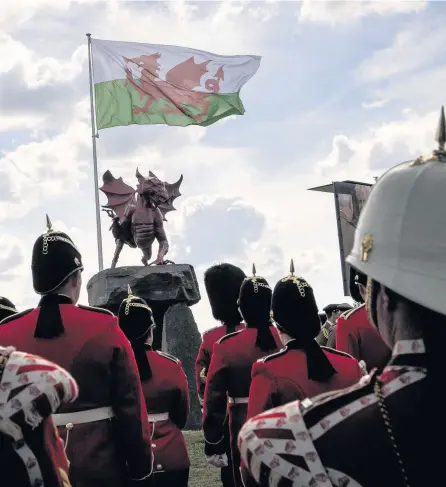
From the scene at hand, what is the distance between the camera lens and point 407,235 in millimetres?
1672

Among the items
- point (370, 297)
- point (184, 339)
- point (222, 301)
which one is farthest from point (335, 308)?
point (370, 297)

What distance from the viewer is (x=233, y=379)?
232 inches

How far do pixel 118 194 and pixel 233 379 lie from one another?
11238 mm

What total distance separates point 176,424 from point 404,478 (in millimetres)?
4351

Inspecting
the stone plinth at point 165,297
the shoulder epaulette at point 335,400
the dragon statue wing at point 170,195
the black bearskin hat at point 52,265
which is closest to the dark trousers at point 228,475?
the black bearskin hat at point 52,265

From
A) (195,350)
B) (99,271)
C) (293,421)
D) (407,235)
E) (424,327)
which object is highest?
(407,235)

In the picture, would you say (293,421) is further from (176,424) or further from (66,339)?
(176,424)

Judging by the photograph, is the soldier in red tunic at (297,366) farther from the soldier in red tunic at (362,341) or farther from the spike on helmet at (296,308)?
the soldier in red tunic at (362,341)

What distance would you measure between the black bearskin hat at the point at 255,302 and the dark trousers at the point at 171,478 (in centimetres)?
109

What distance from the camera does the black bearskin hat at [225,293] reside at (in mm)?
7211

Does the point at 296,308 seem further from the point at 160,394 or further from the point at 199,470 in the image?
the point at 199,470

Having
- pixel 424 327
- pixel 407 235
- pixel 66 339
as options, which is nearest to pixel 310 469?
pixel 424 327

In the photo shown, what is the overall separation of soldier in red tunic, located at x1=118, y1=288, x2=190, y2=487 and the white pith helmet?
158 inches

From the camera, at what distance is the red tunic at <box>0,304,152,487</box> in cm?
432
